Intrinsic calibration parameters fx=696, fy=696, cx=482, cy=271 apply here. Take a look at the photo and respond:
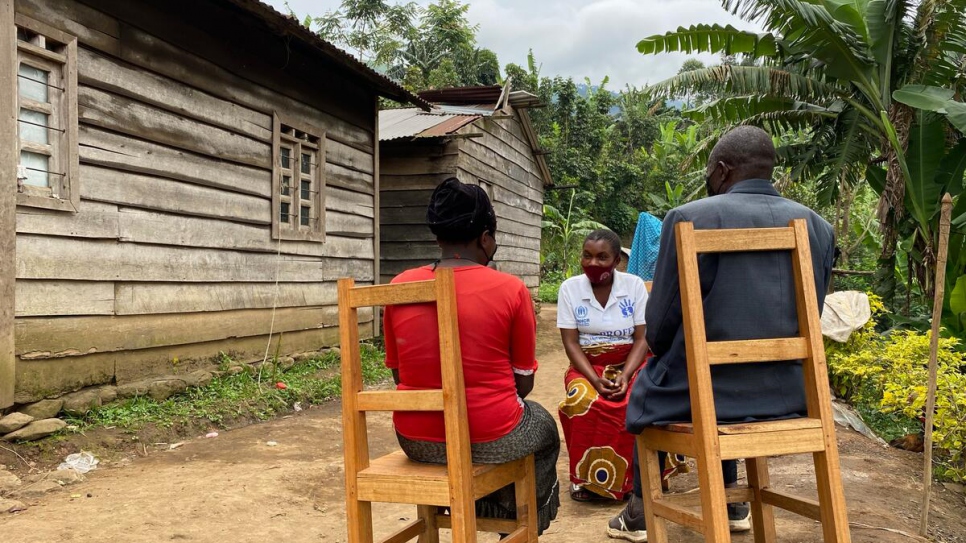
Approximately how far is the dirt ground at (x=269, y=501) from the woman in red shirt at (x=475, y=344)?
3.70 ft

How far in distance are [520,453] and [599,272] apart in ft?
5.40

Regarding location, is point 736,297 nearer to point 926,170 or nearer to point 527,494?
point 527,494

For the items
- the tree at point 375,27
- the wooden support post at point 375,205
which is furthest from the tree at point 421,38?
the wooden support post at point 375,205

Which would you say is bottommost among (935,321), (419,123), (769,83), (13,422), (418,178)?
(13,422)

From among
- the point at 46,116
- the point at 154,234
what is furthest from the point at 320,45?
the point at 46,116

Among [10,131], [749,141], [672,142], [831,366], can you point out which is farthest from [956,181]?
[672,142]

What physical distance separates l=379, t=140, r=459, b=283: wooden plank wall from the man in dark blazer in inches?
346

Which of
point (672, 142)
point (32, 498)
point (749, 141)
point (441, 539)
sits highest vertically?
point (672, 142)

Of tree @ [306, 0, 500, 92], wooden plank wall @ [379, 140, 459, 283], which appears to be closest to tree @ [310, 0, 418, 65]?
tree @ [306, 0, 500, 92]

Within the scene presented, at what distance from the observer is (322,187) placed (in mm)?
8641

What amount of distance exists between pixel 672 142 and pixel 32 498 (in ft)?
84.6

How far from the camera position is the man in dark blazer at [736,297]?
2365mm

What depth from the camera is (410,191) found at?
1142 centimetres

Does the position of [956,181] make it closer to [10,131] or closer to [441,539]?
[441,539]
